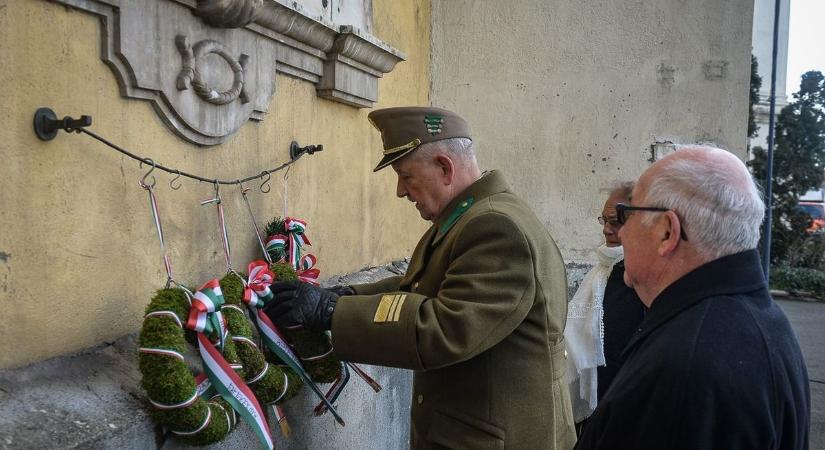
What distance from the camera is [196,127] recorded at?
229cm

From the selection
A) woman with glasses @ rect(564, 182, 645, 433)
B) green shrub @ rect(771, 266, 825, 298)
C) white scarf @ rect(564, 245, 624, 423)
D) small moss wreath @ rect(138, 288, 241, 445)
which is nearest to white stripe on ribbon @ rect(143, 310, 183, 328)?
small moss wreath @ rect(138, 288, 241, 445)

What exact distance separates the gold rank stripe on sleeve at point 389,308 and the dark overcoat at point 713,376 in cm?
71

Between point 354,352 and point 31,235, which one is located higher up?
point 31,235

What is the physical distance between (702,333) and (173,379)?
1170 mm

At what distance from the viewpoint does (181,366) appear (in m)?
1.77

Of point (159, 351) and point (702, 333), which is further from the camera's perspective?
point (159, 351)

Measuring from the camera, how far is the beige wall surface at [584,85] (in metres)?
4.83

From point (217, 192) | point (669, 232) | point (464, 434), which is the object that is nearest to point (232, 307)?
point (217, 192)

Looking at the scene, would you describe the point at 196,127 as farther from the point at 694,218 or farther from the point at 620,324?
the point at 620,324

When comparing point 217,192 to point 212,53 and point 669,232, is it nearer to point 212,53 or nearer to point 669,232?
point 212,53

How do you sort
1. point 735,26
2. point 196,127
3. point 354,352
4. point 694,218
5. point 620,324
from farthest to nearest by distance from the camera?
1. point 735,26
2. point 620,324
3. point 196,127
4. point 354,352
5. point 694,218

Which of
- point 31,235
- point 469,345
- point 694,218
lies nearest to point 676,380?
point 694,218

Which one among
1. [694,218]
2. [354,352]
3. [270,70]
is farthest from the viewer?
[270,70]

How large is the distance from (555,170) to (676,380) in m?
3.83
